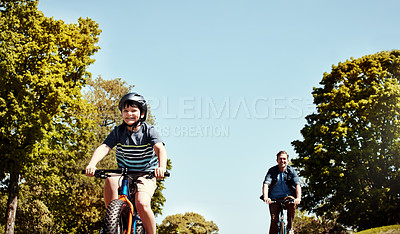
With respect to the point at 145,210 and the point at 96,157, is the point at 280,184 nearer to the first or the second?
the point at 145,210

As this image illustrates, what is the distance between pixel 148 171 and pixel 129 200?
1.41 ft

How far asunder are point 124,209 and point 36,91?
1812 cm

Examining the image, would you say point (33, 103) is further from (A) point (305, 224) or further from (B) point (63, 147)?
(A) point (305, 224)

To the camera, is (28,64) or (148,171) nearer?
(148,171)

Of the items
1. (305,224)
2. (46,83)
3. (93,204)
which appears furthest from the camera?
(305,224)

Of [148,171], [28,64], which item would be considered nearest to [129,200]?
[148,171]

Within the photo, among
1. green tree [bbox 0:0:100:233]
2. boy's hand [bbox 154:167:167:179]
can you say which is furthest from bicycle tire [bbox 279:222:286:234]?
green tree [bbox 0:0:100:233]

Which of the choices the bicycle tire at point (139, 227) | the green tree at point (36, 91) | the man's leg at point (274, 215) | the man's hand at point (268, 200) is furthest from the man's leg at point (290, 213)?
the green tree at point (36, 91)

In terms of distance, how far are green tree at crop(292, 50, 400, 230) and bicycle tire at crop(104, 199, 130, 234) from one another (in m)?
25.6

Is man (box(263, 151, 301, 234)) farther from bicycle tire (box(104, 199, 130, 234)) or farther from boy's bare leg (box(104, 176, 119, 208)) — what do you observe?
bicycle tire (box(104, 199, 130, 234))

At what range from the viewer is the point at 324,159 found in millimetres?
30234

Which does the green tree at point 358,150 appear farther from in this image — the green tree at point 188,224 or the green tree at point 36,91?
the green tree at point 188,224

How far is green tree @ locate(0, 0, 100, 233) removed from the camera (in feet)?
68.6

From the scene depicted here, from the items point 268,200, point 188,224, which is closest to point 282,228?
point 268,200
